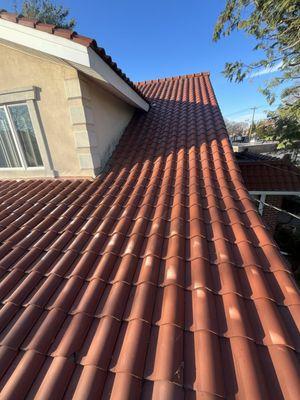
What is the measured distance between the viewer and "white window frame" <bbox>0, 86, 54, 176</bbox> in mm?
4148

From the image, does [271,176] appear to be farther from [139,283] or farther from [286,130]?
[139,283]

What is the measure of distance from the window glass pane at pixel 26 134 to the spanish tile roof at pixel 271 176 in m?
7.50

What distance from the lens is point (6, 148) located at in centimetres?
488

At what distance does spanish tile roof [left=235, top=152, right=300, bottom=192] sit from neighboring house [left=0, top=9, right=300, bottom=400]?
469 centimetres

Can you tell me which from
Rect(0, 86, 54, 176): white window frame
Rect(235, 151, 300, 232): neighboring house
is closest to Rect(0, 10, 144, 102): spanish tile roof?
Rect(0, 86, 54, 176): white window frame

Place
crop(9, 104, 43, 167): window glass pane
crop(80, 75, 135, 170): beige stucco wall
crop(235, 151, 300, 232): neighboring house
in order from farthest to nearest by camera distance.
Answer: crop(235, 151, 300, 232): neighboring house → crop(9, 104, 43, 167): window glass pane → crop(80, 75, 135, 170): beige stucco wall

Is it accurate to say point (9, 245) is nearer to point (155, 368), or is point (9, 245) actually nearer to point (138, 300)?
point (138, 300)

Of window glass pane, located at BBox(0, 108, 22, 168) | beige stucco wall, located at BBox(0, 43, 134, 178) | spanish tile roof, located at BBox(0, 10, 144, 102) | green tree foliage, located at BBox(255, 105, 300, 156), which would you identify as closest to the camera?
spanish tile roof, located at BBox(0, 10, 144, 102)

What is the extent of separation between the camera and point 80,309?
186 cm

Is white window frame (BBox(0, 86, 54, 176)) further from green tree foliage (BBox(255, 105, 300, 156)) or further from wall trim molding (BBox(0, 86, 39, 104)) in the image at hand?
green tree foliage (BBox(255, 105, 300, 156))

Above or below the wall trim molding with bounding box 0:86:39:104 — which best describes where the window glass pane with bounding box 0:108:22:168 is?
below

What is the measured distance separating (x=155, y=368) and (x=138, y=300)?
539mm

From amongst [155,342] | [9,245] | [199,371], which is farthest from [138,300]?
[9,245]

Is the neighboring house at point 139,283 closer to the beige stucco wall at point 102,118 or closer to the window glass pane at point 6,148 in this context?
the beige stucco wall at point 102,118
